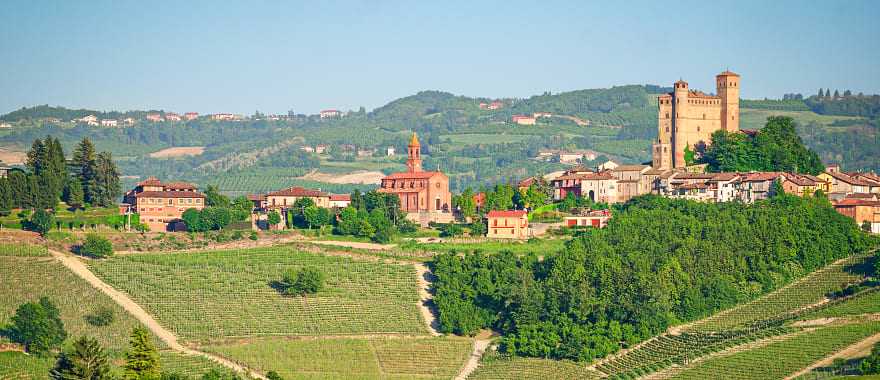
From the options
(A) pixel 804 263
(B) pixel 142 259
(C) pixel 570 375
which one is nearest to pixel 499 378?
(C) pixel 570 375

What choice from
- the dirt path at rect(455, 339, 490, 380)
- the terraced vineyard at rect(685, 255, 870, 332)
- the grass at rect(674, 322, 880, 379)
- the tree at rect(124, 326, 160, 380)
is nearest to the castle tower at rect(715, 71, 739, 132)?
the terraced vineyard at rect(685, 255, 870, 332)

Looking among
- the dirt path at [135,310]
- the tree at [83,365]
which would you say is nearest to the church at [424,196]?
the dirt path at [135,310]

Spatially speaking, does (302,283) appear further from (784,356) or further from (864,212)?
(864,212)

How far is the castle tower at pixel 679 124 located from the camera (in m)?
85.3

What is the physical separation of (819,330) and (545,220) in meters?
24.7

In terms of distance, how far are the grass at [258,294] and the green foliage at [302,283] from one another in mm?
361

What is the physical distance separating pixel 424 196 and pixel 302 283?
18338 millimetres

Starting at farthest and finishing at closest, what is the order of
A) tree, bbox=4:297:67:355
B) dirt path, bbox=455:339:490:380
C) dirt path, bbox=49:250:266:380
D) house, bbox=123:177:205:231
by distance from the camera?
1. house, bbox=123:177:205:231
2. dirt path, bbox=49:250:266:380
3. tree, bbox=4:297:67:355
4. dirt path, bbox=455:339:490:380

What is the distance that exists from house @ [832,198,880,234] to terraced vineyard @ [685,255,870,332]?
6.41 metres

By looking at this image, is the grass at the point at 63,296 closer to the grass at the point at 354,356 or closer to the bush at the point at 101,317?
the bush at the point at 101,317

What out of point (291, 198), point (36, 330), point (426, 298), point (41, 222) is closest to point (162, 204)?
point (291, 198)

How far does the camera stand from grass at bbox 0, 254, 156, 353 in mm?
60969

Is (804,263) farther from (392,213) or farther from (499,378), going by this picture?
(392,213)

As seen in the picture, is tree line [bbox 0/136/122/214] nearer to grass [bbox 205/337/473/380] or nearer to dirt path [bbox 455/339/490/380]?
grass [bbox 205/337/473/380]
